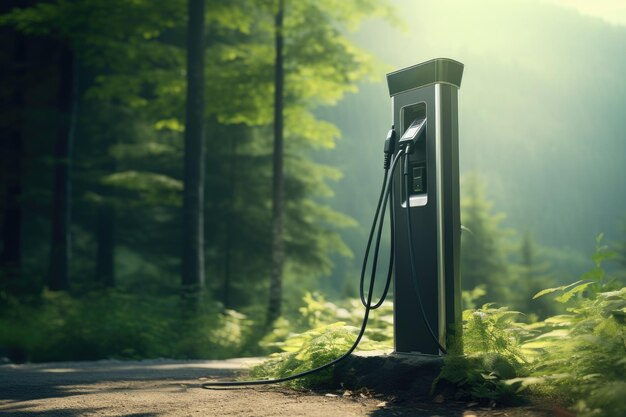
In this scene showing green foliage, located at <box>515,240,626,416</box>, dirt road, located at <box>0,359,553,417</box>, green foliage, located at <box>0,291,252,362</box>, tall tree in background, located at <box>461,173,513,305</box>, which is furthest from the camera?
tall tree in background, located at <box>461,173,513,305</box>

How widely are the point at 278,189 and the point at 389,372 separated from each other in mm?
8425

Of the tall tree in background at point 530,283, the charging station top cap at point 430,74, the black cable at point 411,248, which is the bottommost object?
the tall tree in background at point 530,283

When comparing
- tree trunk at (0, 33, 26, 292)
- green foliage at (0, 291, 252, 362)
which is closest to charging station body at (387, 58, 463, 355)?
green foliage at (0, 291, 252, 362)

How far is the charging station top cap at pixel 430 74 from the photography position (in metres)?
4.70

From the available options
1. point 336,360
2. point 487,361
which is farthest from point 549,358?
point 336,360

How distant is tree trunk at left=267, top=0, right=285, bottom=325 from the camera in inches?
492

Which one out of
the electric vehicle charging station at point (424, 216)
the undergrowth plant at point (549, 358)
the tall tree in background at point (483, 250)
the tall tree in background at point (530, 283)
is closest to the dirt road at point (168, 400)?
the undergrowth plant at point (549, 358)

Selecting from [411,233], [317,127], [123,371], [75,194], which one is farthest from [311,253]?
[411,233]

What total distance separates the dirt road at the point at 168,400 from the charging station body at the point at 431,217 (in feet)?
2.26

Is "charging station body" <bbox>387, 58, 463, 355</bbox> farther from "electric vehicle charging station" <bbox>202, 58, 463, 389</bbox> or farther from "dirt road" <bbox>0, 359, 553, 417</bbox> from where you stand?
"dirt road" <bbox>0, 359, 553, 417</bbox>

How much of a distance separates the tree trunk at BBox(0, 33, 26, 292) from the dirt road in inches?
368

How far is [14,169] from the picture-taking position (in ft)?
49.0

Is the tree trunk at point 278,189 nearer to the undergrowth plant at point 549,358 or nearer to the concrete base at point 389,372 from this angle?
the undergrowth plant at point 549,358

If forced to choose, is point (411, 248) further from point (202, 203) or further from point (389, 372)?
point (202, 203)
